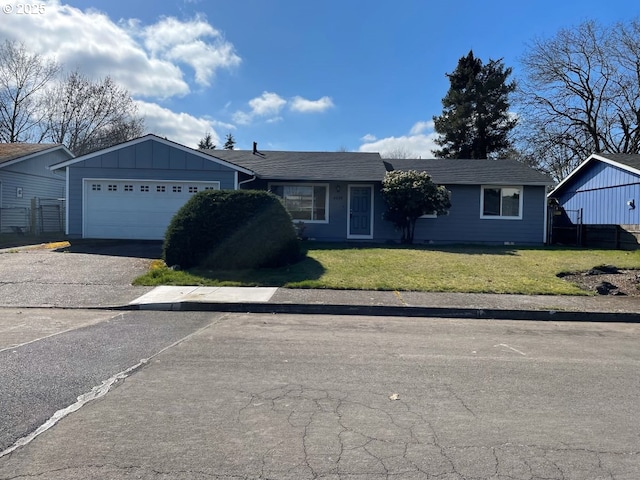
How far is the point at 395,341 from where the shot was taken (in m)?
6.42

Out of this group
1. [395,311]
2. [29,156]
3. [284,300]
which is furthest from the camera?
[29,156]

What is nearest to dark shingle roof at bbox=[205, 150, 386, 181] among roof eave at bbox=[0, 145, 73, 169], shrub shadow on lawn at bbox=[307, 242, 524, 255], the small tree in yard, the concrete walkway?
the small tree in yard

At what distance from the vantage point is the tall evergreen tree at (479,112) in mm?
39188

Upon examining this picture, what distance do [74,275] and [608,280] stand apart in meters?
13.1

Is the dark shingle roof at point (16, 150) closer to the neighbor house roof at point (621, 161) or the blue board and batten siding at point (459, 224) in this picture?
the blue board and batten siding at point (459, 224)

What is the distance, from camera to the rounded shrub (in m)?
11.8

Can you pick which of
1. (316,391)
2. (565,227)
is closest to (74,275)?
(316,391)

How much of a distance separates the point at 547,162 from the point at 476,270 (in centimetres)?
3090

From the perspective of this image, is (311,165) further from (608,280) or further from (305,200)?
(608,280)

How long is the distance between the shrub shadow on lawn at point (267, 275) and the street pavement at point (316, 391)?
201 cm

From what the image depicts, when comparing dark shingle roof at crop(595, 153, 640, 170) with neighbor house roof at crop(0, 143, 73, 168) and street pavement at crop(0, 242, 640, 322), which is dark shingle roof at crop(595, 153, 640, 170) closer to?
street pavement at crop(0, 242, 640, 322)

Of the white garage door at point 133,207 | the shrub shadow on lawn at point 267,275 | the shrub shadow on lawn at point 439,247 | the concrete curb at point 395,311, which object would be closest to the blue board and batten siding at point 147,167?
the white garage door at point 133,207

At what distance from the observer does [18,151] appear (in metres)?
23.8

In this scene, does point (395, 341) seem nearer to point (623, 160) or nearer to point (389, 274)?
point (389, 274)
